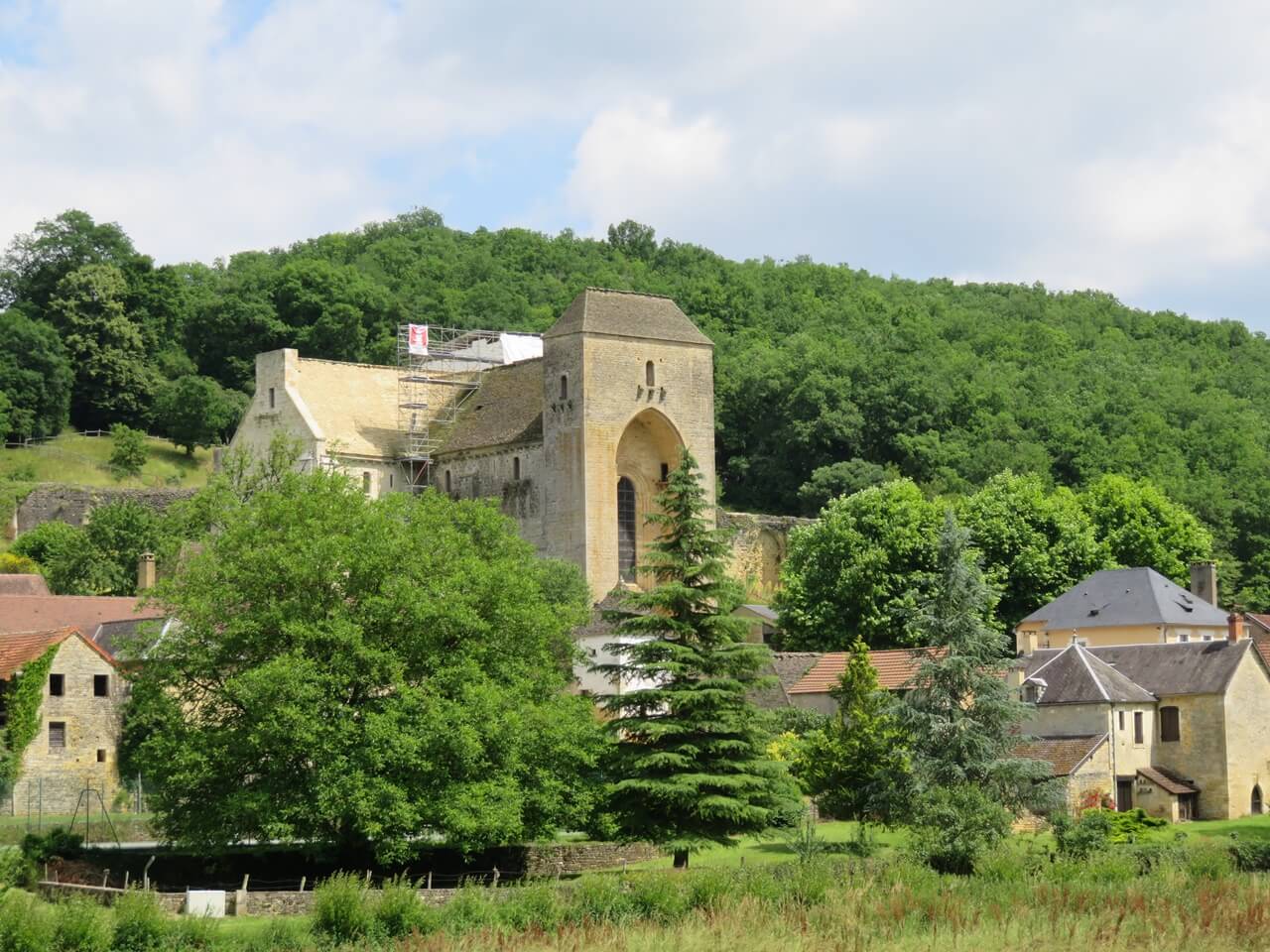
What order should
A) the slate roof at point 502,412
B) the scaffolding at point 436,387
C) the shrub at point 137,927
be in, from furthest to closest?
the scaffolding at point 436,387, the slate roof at point 502,412, the shrub at point 137,927

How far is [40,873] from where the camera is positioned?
36438 mm

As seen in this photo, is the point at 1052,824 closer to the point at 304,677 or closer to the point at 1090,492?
the point at 304,677

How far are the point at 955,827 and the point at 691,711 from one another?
5.21 metres

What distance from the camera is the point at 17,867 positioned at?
1384 inches

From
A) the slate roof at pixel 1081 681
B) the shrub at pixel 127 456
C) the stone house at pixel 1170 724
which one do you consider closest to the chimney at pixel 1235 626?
the stone house at pixel 1170 724

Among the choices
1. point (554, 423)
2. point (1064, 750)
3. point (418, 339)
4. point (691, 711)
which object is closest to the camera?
point (691, 711)

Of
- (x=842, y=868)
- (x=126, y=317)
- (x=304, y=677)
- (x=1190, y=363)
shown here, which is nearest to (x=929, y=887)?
(x=842, y=868)

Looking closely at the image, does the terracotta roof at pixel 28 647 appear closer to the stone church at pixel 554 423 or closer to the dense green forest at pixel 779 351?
the stone church at pixel 554 423

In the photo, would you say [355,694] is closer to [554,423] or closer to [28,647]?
[28,647]

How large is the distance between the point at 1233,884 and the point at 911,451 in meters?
55.8

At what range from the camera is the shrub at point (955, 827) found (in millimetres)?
36344

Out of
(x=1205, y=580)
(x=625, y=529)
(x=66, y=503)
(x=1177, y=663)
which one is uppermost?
(x=66, y=503)

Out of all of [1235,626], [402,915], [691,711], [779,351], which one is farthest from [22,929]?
[779,351]

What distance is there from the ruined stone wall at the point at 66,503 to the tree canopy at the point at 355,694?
114 feet
